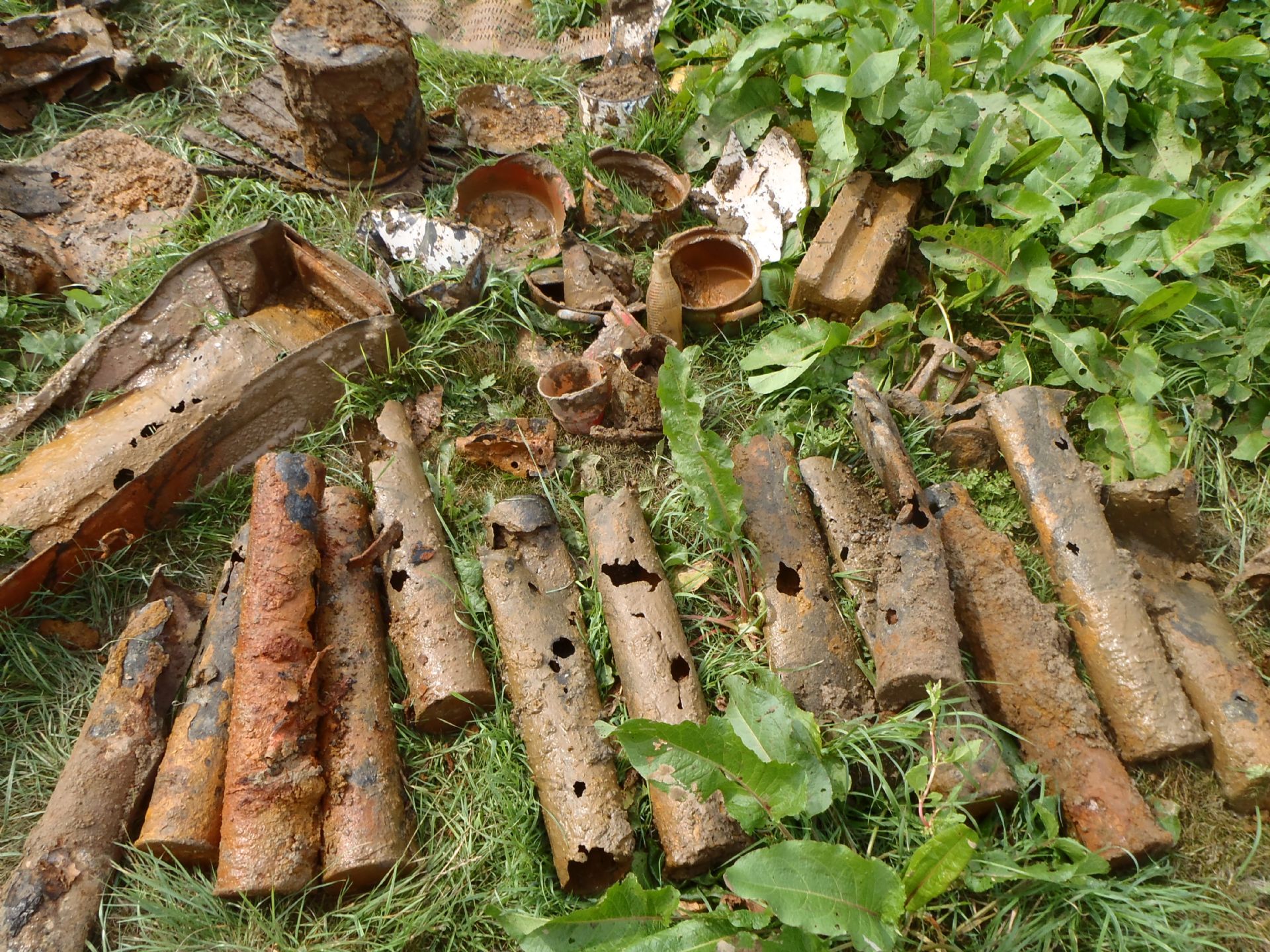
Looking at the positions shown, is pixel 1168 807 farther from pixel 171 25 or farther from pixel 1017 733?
pixel 171 25

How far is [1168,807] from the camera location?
2.57 m

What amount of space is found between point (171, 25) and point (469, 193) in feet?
7.64

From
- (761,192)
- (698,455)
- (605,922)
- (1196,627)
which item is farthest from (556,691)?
(761,192)

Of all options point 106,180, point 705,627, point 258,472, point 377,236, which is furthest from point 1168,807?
point 106,180

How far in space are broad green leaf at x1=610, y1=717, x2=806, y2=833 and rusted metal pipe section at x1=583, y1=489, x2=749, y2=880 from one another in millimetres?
115

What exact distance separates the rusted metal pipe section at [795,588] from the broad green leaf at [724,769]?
42 centimetres

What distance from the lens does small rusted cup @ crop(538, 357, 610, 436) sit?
3.38 meters

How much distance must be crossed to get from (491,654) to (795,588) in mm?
1077

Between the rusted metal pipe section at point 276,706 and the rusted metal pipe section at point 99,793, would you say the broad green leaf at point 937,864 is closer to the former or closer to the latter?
the rusted metal pipe section at point 276,706

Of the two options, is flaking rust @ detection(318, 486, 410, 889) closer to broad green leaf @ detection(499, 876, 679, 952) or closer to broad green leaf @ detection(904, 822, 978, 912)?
broad green leaf @ detection(499, 876, 679, 952)

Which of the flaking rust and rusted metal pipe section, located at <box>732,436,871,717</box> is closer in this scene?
the flaking rust

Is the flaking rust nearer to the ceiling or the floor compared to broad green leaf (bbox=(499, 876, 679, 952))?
nearer to the ceiling

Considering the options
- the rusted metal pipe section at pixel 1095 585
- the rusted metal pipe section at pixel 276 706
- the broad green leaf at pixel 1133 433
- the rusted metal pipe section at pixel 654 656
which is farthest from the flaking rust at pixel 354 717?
the broad green leaf at pixel 1133 433

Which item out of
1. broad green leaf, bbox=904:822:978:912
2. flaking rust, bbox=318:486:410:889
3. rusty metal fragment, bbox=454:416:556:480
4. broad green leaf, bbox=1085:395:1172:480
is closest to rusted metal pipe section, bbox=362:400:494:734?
flaking rust, bbox=318:486:410:889
